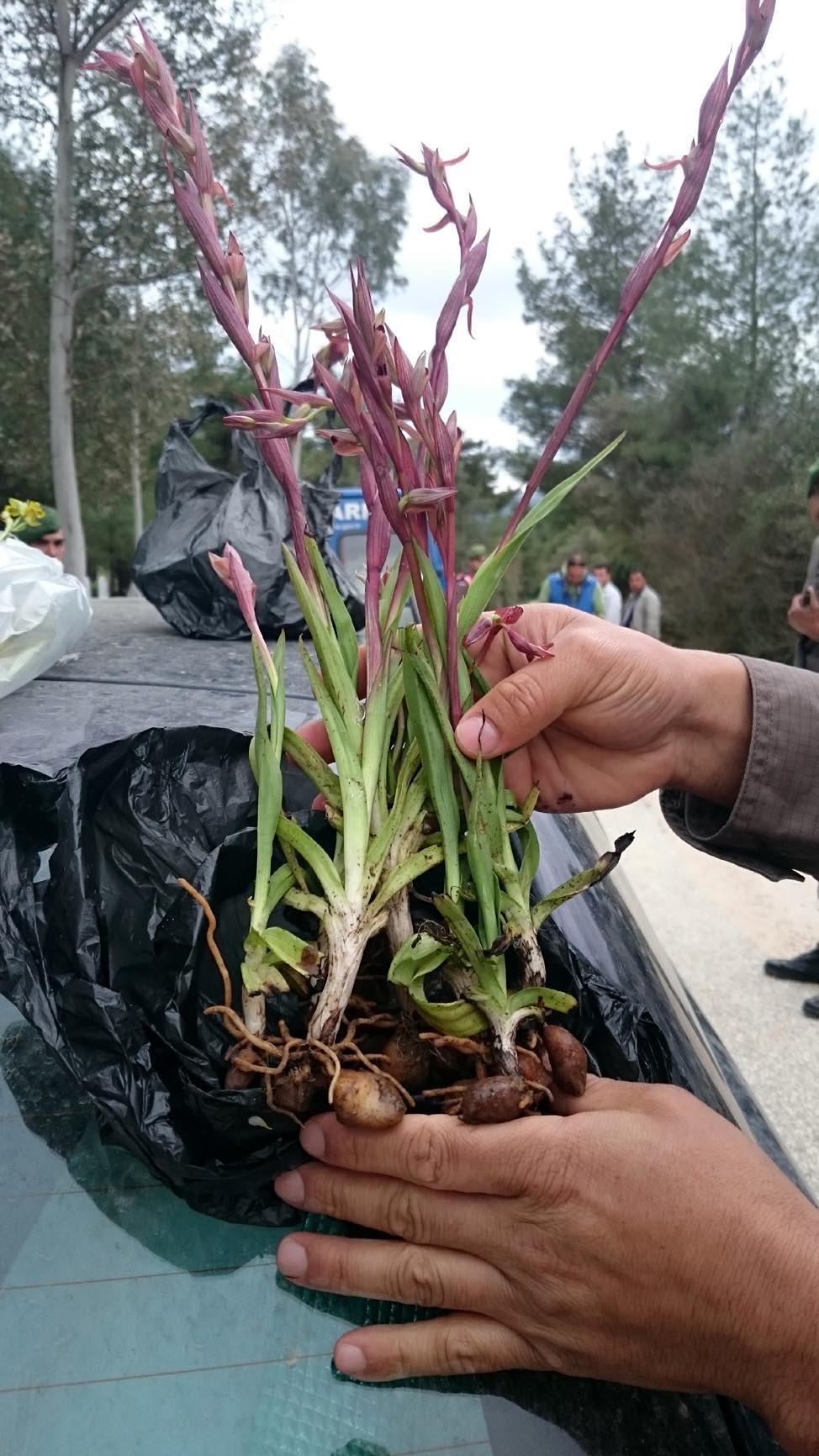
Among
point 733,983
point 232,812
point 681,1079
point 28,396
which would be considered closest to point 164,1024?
point 232,812

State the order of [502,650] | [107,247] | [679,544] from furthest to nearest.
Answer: [679,544], [107,247], [502,650]

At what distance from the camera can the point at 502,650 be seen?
5.66 ft

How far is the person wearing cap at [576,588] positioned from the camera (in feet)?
37.2

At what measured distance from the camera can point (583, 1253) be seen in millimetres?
1072

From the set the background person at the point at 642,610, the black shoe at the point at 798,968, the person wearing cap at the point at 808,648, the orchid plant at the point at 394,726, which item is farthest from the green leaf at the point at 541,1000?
the background person at the point at 642,610

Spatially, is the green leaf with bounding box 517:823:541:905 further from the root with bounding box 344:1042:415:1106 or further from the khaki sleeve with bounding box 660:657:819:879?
the khaki sleeve with bounding box 660:657:819:879

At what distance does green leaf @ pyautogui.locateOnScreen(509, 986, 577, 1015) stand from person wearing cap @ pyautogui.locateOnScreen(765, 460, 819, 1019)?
12.0ft

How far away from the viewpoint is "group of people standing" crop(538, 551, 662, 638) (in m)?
11.4

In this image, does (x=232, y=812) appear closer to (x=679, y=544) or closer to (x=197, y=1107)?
(x=197, y=1107)

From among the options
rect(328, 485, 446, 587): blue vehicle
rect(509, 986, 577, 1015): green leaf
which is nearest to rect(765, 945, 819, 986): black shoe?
rect(509, 986, 577, 1015): green leaf

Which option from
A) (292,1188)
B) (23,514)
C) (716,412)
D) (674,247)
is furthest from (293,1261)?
(716,412)

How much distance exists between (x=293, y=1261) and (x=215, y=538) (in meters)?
3.39

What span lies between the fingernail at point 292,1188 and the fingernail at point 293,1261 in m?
0.06

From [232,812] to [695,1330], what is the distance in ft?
3.07
